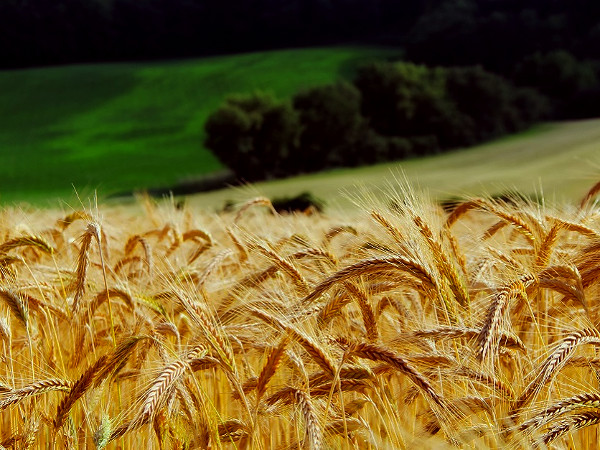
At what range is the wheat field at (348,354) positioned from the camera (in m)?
1.87

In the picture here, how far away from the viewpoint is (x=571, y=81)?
44.7 metres

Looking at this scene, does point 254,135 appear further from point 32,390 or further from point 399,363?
point 399,363

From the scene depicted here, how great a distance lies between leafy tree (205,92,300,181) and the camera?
37750 mm

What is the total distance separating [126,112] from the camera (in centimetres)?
5269

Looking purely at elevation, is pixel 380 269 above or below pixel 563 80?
above

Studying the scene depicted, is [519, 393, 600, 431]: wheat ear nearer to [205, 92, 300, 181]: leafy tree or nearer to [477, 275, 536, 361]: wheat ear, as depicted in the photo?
[477, 275, 536, 361]: wheat ear

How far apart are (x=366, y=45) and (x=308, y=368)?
205 ft

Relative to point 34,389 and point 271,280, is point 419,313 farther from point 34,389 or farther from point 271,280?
point 34,389

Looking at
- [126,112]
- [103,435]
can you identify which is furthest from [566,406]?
[126,112]

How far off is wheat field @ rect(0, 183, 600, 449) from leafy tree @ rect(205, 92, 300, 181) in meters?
34.8

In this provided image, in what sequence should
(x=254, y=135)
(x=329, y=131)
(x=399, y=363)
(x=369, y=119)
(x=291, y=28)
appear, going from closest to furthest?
(x=399, y=363), (x=254, y=135), (x=329, y=131), (x=369, y=119), (x=291, y=28)

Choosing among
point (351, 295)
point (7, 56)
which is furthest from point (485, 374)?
point (7, 56)

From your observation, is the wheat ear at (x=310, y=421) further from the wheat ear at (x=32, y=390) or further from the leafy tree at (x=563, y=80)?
the leafy tree at (x=563, y=80)

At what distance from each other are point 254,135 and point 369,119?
6.49 m
